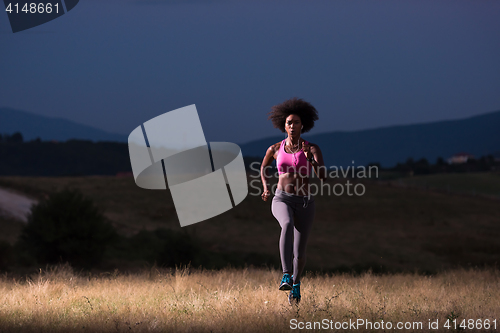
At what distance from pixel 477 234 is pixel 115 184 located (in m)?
43.7

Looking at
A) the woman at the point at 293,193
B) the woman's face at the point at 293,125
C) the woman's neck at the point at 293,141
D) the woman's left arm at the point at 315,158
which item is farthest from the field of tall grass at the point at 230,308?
the woman's face at the point at 293,125

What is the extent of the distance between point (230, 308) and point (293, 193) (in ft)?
6.09

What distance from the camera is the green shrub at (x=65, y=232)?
65.3 ft

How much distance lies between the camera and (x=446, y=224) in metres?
46.9

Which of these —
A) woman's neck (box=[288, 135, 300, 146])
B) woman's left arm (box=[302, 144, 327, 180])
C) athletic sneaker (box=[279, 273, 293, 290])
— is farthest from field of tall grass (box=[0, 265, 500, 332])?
woman's neck (box=[288, 135, 300, 146])

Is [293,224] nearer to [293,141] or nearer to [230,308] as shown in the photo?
[293,141]

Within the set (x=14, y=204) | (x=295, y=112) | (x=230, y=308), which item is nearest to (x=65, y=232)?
(x=230, y=308)

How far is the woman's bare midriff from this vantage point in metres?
6.61

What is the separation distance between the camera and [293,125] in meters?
6.80

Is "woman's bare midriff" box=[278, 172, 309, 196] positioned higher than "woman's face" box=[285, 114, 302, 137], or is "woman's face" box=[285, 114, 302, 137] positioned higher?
"woman's face" box=[285, 114, 302, 137]

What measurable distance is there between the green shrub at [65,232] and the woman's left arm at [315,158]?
52.1 ft

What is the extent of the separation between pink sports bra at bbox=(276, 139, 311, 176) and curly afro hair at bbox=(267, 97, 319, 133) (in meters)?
0.59

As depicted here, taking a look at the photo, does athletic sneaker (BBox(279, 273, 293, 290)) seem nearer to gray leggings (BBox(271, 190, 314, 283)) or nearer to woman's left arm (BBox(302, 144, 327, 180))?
gray leggings (BBox(271, 190, 314, 283))

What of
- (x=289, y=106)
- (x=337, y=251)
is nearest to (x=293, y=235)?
(x=289, y=106)
